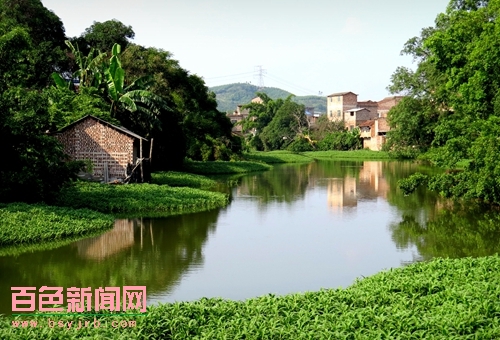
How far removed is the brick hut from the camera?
22828 millimetres

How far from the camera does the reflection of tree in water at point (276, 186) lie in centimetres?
2431

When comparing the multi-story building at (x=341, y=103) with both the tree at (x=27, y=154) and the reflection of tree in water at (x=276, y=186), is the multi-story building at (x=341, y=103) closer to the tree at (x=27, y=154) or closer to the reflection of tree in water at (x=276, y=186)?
the reflection of tree in water at (x=276, y=186)

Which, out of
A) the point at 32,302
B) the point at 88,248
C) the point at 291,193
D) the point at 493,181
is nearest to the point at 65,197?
the point at 88,248

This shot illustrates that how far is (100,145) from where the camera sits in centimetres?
2292

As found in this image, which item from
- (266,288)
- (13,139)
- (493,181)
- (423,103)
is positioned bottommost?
(266,288)

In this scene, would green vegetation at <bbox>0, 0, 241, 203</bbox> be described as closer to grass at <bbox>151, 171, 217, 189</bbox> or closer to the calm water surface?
grass at <bbox>151, 171, 217, 189</bbox>

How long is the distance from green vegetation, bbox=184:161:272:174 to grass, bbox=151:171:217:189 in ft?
16.7

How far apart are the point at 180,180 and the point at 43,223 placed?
12838mm

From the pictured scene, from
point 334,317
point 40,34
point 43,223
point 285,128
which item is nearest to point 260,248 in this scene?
point 43,223

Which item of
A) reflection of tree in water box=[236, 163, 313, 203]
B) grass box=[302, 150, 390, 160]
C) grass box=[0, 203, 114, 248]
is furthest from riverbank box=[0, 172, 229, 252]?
grass box=[302, 150, 390, 160]

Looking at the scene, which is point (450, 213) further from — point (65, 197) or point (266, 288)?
point (65, 197)

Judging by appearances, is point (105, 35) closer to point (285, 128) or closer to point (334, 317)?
point (285, 128)

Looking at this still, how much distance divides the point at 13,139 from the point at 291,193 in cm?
1285

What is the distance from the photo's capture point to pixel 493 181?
56.3ft
